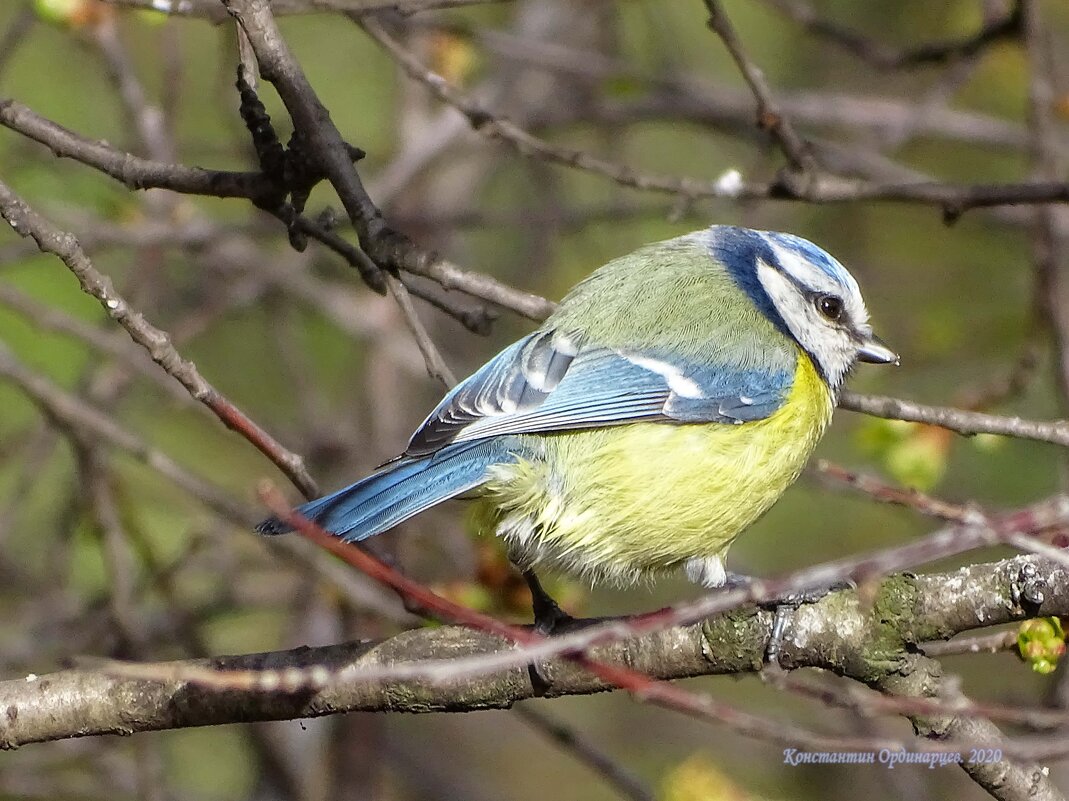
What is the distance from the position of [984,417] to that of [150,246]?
250 cm

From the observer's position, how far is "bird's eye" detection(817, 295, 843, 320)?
290 cm

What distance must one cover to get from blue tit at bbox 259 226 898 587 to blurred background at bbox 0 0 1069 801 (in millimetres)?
265

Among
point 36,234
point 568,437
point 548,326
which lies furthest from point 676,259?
point 36,234

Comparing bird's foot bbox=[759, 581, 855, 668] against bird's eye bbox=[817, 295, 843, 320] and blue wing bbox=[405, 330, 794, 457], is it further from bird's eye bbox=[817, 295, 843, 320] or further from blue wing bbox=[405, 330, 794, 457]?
bird's eye bbox=[817, 295, 843, 320]

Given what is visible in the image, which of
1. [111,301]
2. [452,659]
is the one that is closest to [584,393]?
[452,659]

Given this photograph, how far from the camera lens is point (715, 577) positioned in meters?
2.59

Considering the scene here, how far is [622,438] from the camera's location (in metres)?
2.49

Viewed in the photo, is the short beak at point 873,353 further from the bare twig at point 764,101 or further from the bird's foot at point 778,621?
the bird's foot at point 778,621

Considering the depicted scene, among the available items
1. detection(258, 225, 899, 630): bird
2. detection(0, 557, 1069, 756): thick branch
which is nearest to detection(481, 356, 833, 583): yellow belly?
detection(258, 225, 899, 630): bird

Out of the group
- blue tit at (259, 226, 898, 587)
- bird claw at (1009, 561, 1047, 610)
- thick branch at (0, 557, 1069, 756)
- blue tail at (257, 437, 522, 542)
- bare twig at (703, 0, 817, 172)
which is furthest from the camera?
bare twig at (703, 0, 817, 172)

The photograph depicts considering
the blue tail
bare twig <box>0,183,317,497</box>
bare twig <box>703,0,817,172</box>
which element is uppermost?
bare twig <box>0,183,317,497</box>

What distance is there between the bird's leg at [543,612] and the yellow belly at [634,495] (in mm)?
83

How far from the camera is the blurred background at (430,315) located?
3.50 meters

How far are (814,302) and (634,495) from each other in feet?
2.61
